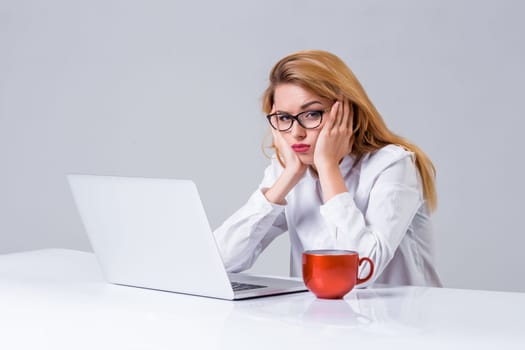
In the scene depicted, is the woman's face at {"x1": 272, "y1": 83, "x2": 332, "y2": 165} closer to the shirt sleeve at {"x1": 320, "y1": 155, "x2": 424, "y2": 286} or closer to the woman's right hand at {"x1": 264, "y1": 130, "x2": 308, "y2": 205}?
the woman's right hand at {"x1": 264, "y1": 130, "x2": 308, "y2": 205}

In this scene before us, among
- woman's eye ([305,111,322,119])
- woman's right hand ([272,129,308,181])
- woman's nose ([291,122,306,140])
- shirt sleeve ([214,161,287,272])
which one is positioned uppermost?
woman's eye ([305,111,322,119])

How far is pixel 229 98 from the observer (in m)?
4.09

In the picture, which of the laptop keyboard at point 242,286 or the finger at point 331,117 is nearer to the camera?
the laptop keyboard at point 242,286

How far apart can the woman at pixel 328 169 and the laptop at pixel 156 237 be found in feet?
1.29

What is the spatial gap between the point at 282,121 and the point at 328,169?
221 mm

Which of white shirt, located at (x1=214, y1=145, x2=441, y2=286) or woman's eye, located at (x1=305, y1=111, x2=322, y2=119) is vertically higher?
woman's eye, located at (x1=305, y1=111, x2=322, y2=119)

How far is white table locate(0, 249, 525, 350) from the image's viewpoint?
1.11 meters

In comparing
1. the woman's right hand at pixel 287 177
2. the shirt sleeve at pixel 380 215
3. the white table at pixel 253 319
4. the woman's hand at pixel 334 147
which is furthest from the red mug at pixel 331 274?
the woman's right hand at pixel 287 177

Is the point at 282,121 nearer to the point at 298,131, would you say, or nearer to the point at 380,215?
the point at 298,131

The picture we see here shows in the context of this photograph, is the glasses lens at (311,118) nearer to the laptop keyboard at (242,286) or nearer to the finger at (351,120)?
the finger at (351,120)

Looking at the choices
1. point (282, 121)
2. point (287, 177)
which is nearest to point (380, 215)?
point (287, 177)

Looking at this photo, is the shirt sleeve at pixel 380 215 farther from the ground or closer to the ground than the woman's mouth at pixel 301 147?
closer to the ground

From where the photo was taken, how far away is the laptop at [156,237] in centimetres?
143

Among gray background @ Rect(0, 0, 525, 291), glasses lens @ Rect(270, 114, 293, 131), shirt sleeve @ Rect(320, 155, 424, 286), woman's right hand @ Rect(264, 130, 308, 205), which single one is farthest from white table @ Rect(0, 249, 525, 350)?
gray background @ Rect(0, 0, 525, 291)
